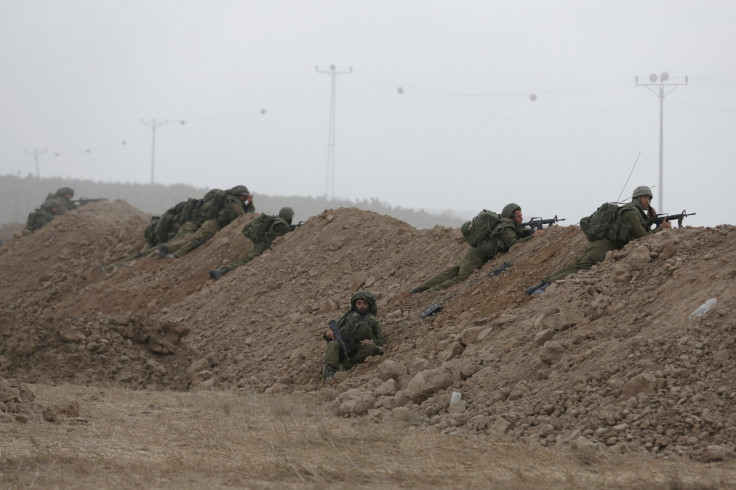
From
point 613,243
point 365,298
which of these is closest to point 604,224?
point 613,243

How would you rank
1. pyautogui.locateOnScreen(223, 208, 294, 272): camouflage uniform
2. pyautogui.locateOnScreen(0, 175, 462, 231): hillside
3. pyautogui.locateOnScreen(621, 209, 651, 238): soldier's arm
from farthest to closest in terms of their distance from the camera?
pyautogui.locateOnScreen(0, 175, 462, 231): hillside < pyautogui.locateOnScreen(223, 208, 294, 272): camouflage uniform < pyautogui.locateOnScreen(621, 209, 651, 238): soldier's arm

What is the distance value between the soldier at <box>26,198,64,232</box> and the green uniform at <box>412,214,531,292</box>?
1844 centimetres

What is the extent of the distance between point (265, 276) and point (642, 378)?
32.2 feet

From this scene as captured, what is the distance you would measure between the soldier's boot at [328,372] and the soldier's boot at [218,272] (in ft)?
23.9

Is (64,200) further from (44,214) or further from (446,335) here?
(446,335)

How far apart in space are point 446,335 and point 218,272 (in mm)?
8258

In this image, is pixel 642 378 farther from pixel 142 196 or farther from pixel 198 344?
pixel 142 196

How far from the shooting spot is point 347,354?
10109 mm

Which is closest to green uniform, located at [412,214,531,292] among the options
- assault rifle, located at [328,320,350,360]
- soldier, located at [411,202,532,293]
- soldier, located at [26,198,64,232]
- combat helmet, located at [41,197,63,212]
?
soldier, located at [411,202,532,293]

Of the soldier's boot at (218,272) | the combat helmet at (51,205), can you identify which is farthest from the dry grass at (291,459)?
the combat helmet at (51,205)

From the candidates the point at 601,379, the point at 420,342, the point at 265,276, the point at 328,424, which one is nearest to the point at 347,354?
the point at 420,342

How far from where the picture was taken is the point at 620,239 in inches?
392

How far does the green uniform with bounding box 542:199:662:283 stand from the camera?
32.4 feet

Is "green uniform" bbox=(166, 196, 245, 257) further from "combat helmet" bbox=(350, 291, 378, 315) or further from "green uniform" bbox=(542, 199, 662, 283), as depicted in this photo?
"green uniform" bbox=(542, 199, 662, 283)
